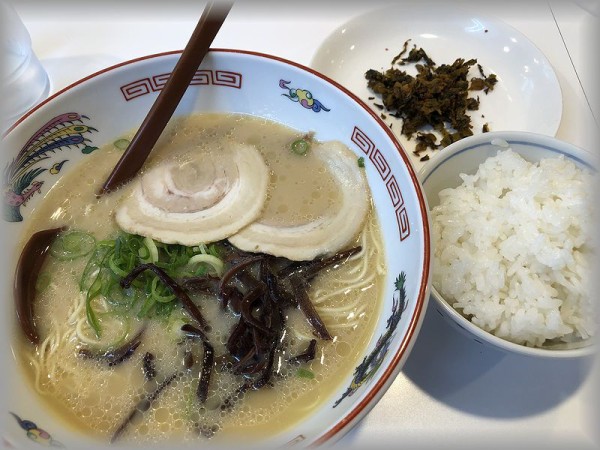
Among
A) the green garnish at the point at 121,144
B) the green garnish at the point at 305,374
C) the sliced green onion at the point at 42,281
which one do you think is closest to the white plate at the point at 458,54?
the green garnish at the point at 121,144

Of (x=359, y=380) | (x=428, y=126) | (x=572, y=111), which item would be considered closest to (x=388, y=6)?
(x=428, y=126)

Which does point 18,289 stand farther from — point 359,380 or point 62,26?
point 62,26

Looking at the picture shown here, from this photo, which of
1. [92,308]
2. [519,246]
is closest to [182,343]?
[92,308]

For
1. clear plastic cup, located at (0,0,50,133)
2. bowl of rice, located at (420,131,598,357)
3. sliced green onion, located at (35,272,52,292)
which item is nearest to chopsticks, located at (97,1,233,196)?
sliced green onion, located at (35,272,52,292)

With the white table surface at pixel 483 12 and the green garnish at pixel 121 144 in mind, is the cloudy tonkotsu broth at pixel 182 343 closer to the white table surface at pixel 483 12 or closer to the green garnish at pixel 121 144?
the green garnish at pixel 121 144

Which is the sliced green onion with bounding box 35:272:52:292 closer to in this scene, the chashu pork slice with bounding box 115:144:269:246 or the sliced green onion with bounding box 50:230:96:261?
the sliced green onion with bounding box 50:230:96:261

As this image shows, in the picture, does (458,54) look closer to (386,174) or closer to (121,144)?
(386,174)
